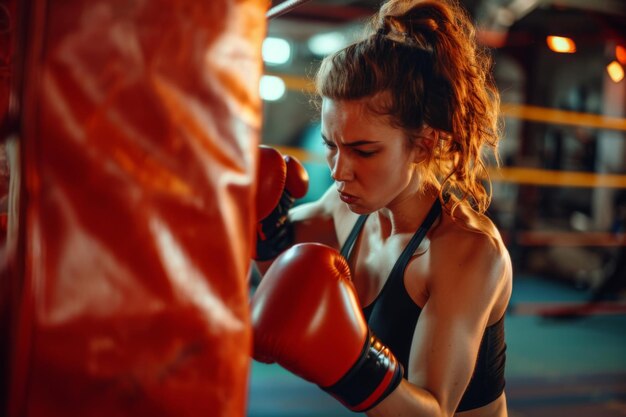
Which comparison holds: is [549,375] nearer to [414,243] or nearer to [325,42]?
[414,243]

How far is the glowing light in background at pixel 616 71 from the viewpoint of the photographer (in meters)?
2.69

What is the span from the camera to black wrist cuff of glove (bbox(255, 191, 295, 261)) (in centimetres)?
144

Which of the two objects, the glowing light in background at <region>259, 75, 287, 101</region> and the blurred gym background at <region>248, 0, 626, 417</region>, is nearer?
the blurred gym background at <region>248, 0, 626, 417</region>

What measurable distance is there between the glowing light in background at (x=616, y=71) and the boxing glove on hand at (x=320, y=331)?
2.33 metres

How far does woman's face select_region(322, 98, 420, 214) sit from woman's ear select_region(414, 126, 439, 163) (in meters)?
0.01

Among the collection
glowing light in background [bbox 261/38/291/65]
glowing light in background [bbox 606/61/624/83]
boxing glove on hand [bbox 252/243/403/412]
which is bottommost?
boxing glove on hand [bbox 252/243/403/412]

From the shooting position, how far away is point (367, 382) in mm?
897

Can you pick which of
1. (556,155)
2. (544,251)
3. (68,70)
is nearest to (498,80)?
(556,155)

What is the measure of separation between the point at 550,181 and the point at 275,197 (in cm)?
398

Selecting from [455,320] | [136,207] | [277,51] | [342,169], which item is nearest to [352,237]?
[342,169]

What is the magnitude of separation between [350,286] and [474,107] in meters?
0.54

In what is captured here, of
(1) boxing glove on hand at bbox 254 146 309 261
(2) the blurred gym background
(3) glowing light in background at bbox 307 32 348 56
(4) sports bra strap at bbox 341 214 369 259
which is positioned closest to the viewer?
(1) boxing glove on hand at bbox 254 146 309 261

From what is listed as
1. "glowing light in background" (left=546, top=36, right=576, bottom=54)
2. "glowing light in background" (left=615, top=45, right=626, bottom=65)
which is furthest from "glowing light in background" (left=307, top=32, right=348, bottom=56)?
"glowing light in background" (left=546, top=36, right=576, bottom=54)

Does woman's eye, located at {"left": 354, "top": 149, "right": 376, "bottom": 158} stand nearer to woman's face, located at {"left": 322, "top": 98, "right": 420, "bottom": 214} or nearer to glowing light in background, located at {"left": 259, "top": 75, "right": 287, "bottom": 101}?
woman's face, located at {"left": 322, "top": 98, "right": 420, "bottom": 214}
